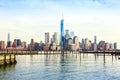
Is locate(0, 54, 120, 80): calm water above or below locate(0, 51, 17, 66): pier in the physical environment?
below

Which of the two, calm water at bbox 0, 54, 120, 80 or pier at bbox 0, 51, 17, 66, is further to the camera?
pier at bbox 0, 51, 17, 66

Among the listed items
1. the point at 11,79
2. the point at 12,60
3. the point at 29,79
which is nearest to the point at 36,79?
the point at 29,79

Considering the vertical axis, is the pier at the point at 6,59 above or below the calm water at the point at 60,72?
above

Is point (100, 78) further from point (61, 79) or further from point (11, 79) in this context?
point (11, 79)

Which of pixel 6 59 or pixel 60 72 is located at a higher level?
pixel 6 59

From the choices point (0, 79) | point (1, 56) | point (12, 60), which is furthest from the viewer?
point (12, 60)

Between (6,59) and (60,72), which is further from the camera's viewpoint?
(6,59)

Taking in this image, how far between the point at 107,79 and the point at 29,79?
17463 millimetres

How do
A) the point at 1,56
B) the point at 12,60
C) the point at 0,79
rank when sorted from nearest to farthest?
the point at 0,79 < the point at 1,56 < the point at 12,60

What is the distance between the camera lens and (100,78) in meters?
63.1

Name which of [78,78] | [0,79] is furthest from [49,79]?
[0,79]

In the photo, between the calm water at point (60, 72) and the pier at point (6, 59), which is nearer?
the calm water at point (60, 72)

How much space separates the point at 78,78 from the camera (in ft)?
208

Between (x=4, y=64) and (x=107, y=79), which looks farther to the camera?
(x=4, y=64)
